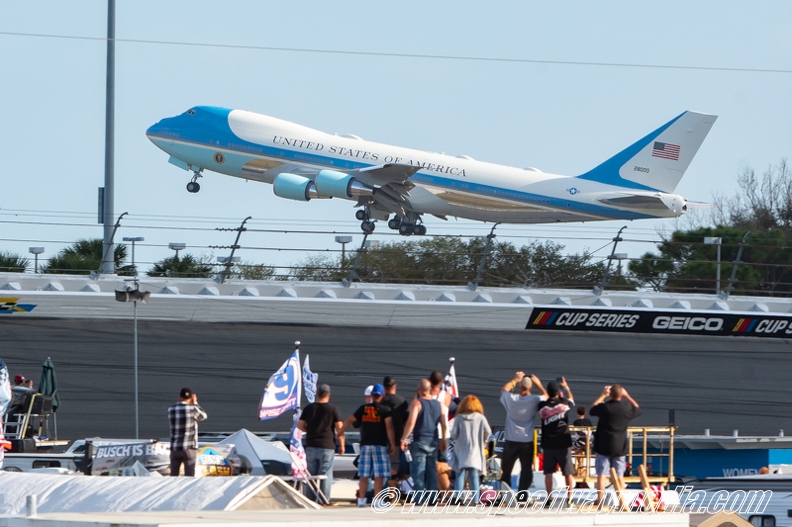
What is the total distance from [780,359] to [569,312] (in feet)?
12.6

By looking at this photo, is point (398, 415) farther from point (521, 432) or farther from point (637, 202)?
point (637, 202)

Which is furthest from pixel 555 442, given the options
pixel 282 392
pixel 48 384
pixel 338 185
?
pixel 338 185

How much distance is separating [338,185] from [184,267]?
8539mm

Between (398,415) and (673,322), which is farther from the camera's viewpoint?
(673,322)

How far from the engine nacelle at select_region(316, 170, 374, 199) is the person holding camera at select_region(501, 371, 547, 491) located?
2227 cm

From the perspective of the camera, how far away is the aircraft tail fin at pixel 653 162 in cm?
3269

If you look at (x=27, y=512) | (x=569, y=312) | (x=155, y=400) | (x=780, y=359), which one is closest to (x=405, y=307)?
(x=569, y=312)

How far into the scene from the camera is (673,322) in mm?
23000

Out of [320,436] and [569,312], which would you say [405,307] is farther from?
[320,436]

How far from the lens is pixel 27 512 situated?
6.11m

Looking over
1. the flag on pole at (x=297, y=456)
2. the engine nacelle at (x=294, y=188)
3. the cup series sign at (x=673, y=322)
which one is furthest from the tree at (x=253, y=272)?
the flag on pole at (x=297, y=456)

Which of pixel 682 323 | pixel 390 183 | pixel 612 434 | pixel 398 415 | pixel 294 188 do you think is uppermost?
pixel 390 183

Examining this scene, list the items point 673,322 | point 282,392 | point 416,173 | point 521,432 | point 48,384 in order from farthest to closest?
A: point 416,173, point 673,322, point 48,384, point 282,392, point 521,432

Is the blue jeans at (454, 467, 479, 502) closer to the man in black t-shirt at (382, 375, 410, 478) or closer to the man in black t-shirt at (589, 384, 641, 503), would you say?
the man in black t-shirt at (382, 375, 410, 478)
